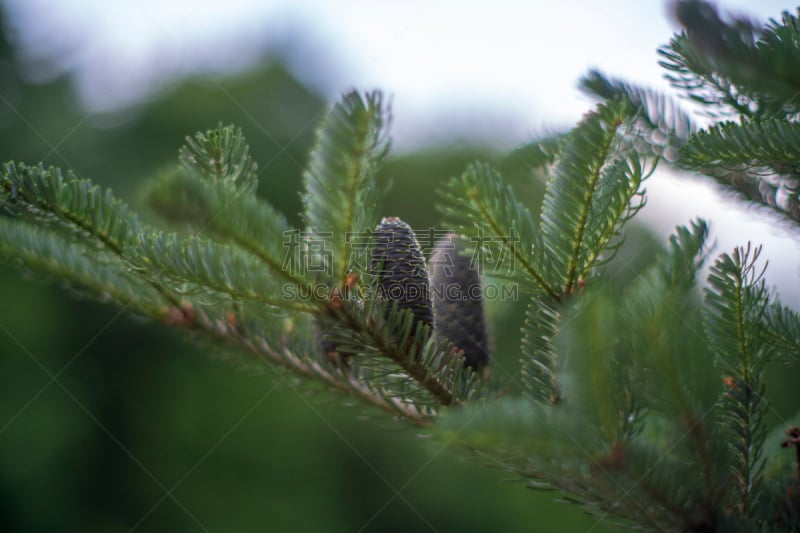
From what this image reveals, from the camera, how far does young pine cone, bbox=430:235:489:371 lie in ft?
2.47

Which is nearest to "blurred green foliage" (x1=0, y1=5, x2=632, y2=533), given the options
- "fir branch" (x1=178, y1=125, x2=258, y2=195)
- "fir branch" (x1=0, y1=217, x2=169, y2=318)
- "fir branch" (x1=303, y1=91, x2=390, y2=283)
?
"fir branch" (x1=0, y1=217, x2=169, y2=318)

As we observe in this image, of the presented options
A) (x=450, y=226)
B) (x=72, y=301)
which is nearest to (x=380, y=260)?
(x=450, y=226)

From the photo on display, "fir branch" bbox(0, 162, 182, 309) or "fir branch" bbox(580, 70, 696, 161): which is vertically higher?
"fir branch" bbox(580, 70, 696, 161)

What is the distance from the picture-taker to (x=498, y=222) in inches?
20.8

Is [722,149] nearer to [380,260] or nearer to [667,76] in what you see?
[667,76]

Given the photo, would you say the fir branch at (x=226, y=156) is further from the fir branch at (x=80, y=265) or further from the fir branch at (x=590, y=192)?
the fir branch at (x=590, y=192)

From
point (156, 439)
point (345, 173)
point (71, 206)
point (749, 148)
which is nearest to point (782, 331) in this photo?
point (749, 148)

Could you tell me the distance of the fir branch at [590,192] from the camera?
1.77ft

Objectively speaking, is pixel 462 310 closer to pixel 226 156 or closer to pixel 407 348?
pixel 407 348

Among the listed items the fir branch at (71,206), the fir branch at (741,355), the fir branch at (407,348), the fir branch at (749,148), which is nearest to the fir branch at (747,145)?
the fir branch at (749,148)

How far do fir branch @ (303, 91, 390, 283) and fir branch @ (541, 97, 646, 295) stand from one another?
0.19 m

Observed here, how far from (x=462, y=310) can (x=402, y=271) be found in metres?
0.17

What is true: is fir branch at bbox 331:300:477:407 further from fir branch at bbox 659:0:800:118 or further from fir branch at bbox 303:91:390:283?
fir branch at bbox 659:0:800:118

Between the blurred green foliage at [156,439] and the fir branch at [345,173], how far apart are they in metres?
5.20
